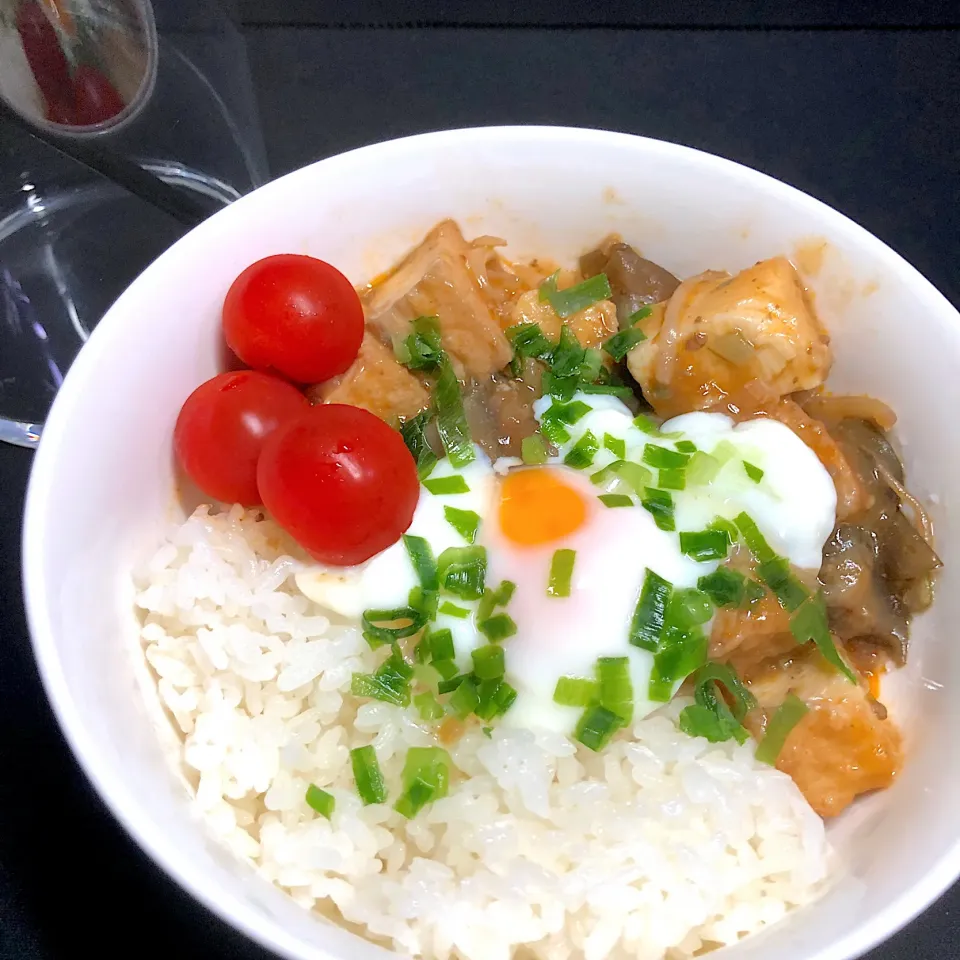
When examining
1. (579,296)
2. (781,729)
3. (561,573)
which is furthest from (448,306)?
(781,729)

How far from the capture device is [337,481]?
5.34 feet

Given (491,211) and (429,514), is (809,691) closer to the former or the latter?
(429,514)

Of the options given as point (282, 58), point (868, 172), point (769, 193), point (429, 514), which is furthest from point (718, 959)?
point (282, 58)

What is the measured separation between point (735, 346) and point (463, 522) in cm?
68

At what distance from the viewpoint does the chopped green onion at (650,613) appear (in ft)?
5.60

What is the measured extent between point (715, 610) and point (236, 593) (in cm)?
94

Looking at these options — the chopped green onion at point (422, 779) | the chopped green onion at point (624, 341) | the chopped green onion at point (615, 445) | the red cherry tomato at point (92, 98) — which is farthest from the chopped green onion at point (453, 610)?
the red cherry tomato at point (92, 98)

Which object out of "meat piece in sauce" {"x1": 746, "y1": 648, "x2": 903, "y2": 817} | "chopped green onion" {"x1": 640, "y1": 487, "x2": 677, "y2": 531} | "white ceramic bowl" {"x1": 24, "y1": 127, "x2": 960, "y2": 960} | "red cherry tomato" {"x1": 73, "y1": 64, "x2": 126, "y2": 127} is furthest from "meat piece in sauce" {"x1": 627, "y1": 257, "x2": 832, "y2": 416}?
"red cherry tomato" {"x1": 73, "y1": 64, "x2": 126, "y2": 127}

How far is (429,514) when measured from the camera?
1820 millimetres

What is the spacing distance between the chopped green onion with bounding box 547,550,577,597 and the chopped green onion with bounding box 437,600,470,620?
0.17 meters

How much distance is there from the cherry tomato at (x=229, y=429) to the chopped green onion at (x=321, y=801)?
1.96 feet

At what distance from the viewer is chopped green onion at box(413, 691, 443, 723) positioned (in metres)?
1.68

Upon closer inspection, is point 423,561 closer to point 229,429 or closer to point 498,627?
point 498,627

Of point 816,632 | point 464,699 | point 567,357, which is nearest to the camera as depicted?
point 464,699
